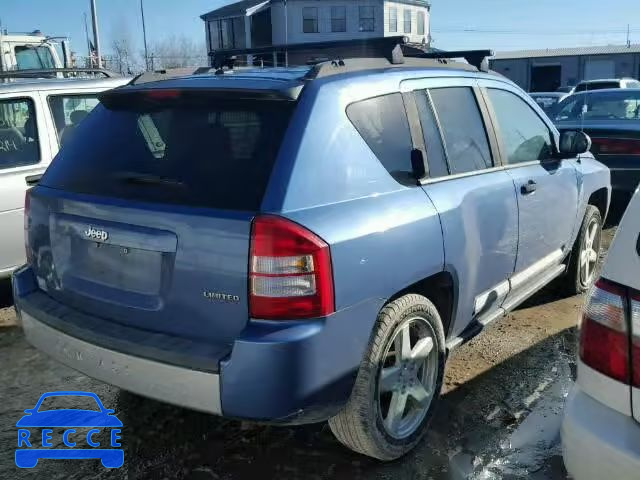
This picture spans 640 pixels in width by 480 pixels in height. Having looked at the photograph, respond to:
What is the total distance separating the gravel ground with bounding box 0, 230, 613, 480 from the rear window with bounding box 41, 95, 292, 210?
4.24ft

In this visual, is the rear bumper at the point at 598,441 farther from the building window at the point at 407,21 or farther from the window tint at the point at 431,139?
the building window at the point at 407,21

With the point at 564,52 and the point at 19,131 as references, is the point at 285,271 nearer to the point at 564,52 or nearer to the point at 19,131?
the point at 19,131

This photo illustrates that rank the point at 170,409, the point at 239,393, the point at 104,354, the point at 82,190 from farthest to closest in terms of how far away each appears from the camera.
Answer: the point at 170,409 → the point at 82,190 → the point at 104,354 → the point at 239,393

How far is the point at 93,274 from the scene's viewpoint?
2.78 m

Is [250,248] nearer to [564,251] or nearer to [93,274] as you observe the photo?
[93,274]

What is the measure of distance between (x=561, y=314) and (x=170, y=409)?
300cm

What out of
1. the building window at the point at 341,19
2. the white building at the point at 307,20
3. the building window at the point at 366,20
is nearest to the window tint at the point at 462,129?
the white building at the point at 307,20

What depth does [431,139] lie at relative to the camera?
323cm

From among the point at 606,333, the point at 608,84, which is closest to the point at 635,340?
the point at 606,333

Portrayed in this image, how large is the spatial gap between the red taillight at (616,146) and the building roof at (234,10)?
3894 centimetres

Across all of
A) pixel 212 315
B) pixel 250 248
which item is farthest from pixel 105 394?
pixel 250 248

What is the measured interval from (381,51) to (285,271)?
6.10 ft

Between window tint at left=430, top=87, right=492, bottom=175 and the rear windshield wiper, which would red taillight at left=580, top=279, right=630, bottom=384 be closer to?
window tint at left=430, top=87, right=492, bottom=175

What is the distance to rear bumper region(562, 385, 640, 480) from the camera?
1.85m
